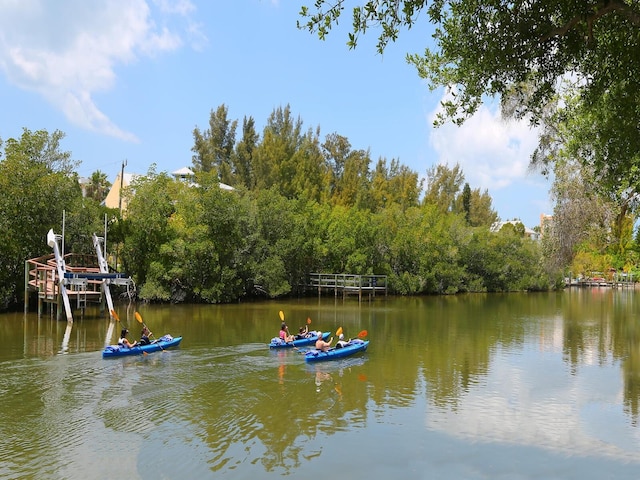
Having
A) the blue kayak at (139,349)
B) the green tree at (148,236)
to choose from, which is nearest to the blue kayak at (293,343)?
the blue kayak at (139,349)

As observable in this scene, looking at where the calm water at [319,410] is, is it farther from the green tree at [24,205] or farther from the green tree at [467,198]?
the green tree at [467,198]

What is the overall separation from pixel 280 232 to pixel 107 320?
61.5 feet

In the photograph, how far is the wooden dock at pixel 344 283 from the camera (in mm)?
47812

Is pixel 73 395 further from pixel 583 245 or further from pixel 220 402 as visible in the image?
pixel 583 245

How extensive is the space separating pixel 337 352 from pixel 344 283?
27194 millimetres

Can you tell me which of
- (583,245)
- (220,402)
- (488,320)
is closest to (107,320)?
(220,402)

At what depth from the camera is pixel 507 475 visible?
415 inches

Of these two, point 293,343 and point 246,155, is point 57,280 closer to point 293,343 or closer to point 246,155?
point 293,343

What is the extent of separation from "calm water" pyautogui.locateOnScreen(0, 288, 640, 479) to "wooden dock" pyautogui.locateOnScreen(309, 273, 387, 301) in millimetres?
21910

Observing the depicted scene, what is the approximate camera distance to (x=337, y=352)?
787 inches

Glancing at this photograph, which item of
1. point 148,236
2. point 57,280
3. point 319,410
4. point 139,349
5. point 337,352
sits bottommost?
point 319,410

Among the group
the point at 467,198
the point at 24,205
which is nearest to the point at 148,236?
the point at 24,205

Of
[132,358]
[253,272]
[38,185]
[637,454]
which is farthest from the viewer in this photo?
[253,272]

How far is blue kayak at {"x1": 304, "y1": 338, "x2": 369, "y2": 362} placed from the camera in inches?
768
